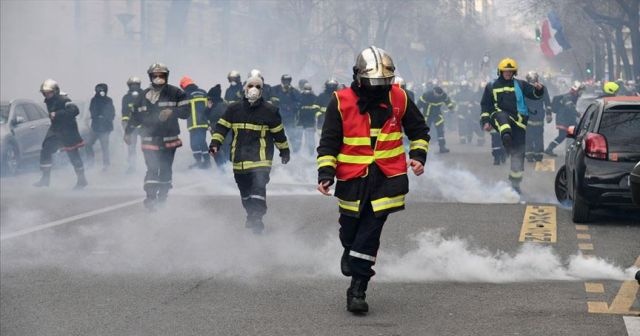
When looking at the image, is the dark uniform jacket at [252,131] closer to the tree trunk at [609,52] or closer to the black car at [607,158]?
the black car at [607,158]

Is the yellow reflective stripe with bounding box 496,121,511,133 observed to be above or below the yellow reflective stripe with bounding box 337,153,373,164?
below

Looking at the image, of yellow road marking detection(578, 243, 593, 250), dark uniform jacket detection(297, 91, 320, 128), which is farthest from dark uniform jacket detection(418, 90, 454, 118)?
yellow road marking detection(578, 243, 593, 250)

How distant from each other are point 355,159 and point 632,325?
2.03 metres

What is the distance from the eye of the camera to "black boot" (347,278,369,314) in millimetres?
7828

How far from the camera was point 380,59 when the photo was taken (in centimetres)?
787

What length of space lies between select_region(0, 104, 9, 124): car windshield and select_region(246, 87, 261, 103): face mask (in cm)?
1042

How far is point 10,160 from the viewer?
69.1 ft

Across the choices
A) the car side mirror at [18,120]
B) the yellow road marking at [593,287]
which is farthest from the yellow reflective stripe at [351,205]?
the car side mirror at [18,120]

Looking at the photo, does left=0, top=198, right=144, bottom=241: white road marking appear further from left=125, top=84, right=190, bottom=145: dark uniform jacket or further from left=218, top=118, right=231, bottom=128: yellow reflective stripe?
left=218, top=118, right=231, bottom=128: yellow reflective stripe

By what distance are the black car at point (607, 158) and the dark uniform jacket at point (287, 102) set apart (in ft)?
42.5

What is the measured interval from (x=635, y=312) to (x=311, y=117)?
18.1 meters

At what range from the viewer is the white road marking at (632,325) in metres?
7.16

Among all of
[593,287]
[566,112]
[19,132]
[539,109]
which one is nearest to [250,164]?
[593,287]

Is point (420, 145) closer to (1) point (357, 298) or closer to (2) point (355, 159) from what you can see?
(2) point (355, 159)
